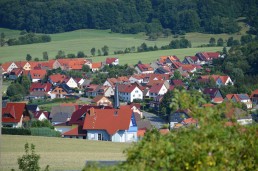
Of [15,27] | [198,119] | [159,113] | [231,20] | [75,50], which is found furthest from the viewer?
[15,27]

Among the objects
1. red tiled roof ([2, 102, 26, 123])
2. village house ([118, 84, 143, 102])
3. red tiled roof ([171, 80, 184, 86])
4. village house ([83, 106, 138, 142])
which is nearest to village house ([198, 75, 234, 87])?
red tiled roof ([171, 80, 184, 86])

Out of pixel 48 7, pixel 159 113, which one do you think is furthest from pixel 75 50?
pixel 159 113

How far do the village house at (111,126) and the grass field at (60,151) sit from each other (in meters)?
3.16

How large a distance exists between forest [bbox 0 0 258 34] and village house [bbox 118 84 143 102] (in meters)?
31.4

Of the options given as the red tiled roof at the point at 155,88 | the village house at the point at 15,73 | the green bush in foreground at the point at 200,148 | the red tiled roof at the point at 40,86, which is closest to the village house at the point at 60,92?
the red tiled roof at the point at 40,86

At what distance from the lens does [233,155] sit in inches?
320

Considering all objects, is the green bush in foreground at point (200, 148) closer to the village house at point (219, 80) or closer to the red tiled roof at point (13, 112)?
the red tiled roof at point (13, 112)

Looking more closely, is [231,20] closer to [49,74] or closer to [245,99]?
[49,74]

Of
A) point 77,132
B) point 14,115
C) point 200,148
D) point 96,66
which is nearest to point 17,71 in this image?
A: point 96,66

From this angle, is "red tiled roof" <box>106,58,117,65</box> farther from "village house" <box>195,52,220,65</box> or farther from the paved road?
the paved road

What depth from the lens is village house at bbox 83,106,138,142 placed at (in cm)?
2517

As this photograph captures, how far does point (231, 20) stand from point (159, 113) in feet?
134

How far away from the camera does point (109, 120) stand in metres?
25.5

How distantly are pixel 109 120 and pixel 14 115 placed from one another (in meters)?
3.41
